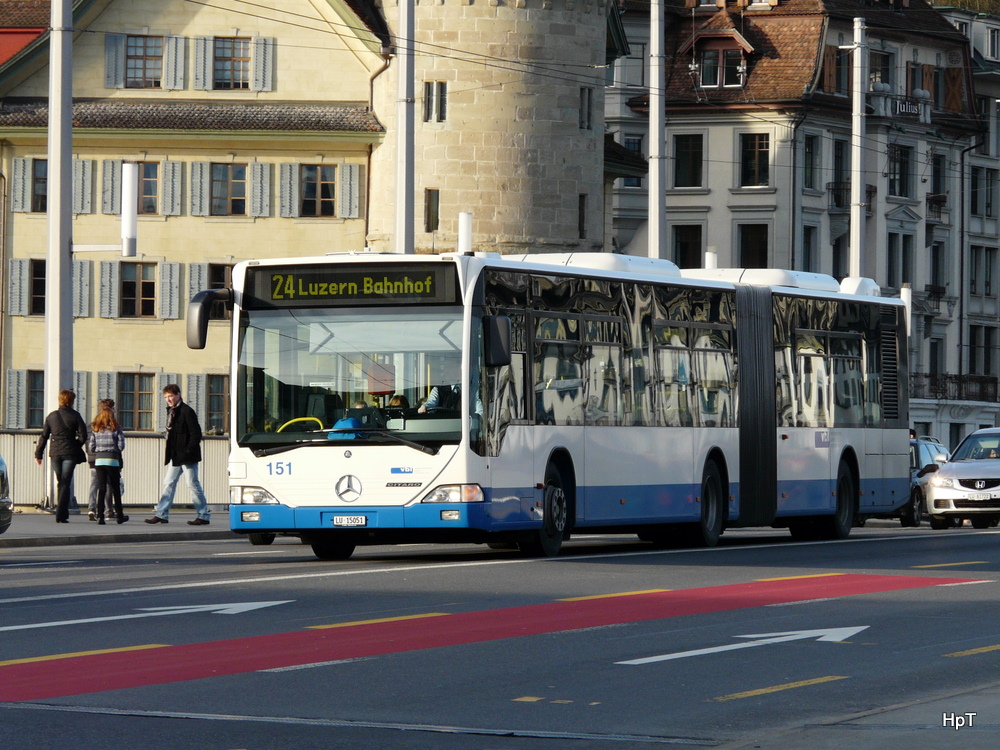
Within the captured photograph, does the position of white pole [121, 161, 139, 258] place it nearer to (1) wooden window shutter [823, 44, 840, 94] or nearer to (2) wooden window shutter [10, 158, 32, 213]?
(2) wooden window shutter [10, 158, 32, 213]

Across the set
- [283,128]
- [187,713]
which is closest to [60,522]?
[187,713]

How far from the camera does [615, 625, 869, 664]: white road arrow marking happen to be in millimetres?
11656

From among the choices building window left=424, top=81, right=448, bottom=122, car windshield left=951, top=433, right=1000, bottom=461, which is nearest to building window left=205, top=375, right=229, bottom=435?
building window left=424, top=81, right=448, bottom=122

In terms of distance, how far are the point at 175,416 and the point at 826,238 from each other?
50.4 meters

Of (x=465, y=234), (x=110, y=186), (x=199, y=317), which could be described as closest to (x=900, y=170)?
(x=110, y=186)

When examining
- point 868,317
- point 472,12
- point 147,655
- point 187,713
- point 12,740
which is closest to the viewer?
point 12,740

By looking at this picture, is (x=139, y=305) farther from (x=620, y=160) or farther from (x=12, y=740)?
(x=12, y=740)

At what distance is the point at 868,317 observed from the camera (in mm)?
27344

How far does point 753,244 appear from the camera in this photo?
74.9m

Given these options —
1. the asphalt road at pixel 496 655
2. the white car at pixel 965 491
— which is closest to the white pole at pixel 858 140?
the white car at pixel 965 491

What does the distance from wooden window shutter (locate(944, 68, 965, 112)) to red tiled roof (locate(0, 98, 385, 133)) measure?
36568mm

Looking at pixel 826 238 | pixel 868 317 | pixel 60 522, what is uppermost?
pixel 826 238

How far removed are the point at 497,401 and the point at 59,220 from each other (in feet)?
41.8

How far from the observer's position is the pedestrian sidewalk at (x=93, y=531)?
78.9 feet
